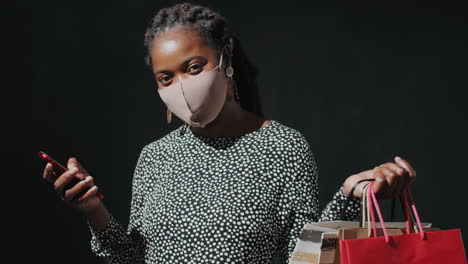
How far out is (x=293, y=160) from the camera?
4.05 feet

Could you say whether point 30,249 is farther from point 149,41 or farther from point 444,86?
point 444,86

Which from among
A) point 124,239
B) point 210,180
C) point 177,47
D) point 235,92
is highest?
point 177,47

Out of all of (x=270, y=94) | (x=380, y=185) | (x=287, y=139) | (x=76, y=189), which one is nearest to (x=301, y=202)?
(x=287, y=139)

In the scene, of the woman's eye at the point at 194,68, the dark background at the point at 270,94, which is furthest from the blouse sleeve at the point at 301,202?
the dark background at the point at 270,94

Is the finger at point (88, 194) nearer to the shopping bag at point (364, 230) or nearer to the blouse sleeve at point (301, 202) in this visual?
the blouse sleeve at point (301, 202)

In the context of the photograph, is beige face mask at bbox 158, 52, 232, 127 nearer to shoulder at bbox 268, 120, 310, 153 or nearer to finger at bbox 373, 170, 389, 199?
shoulder at bbox 268, 120, 310, 153

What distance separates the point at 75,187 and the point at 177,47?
363mm

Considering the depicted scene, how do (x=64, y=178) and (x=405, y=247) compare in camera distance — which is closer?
(x=405, y=247)

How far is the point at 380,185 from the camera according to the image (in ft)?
3.25

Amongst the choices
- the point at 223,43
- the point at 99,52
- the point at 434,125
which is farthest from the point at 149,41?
the point at 434,125

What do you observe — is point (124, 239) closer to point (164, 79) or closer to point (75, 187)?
point (75, 187)

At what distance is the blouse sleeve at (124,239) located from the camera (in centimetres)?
127

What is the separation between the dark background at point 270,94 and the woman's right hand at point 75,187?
26.2 inches

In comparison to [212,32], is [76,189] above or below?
below
